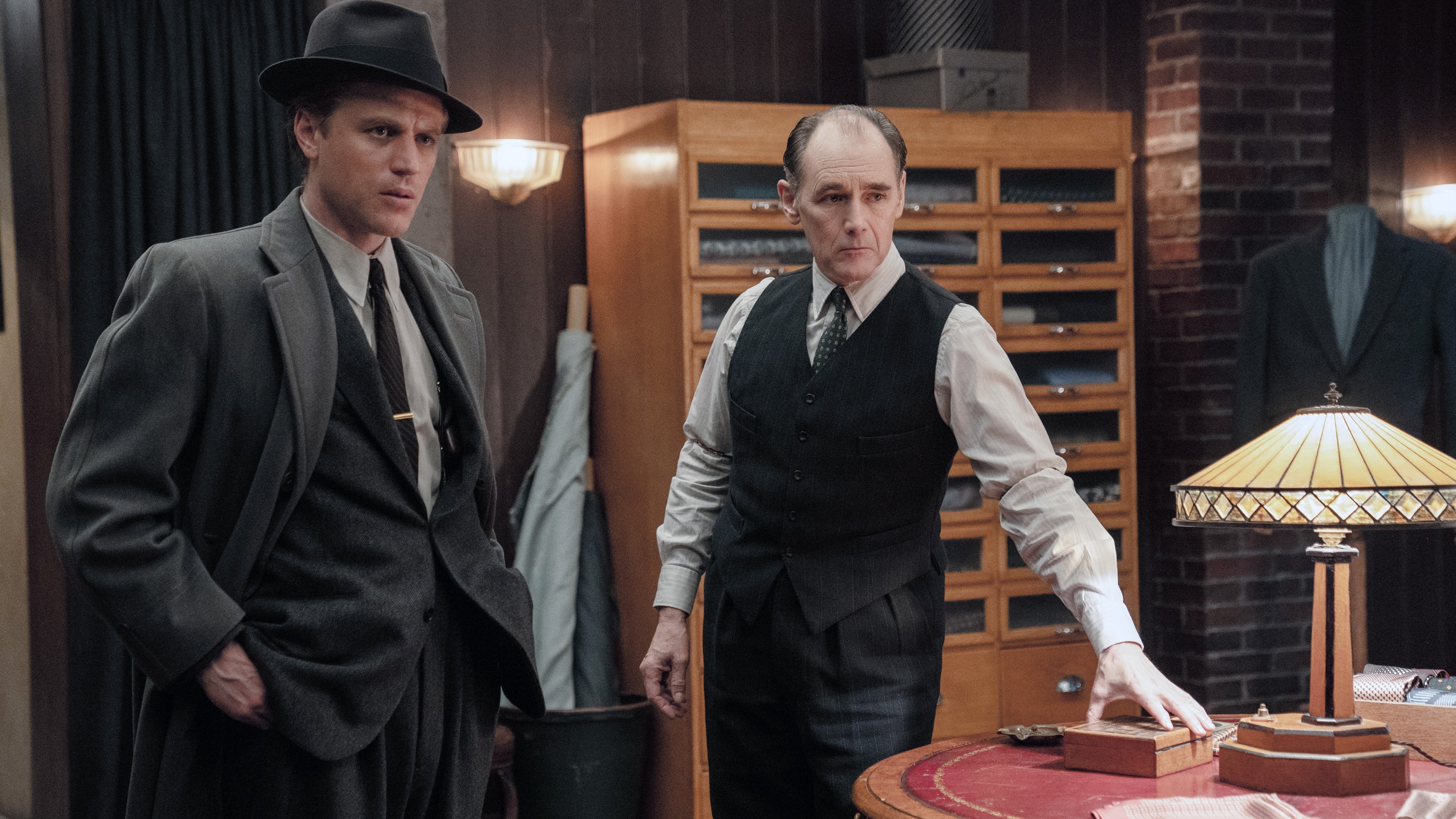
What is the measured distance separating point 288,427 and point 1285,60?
3960 mm

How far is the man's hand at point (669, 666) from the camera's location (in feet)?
7.38

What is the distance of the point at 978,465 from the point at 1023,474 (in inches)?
3.4

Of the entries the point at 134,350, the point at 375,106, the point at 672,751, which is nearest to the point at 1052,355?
the point at 672,751

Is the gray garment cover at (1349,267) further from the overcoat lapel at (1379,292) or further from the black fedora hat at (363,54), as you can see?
the black fedora hat at (363,54)

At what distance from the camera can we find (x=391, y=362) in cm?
186

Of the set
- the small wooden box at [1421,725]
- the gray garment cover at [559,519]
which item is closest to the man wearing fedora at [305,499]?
the small wooden box at [1421,725]

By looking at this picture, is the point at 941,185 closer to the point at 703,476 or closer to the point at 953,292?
the point at 953,292

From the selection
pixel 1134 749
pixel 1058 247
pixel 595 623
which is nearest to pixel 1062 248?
pixel 1058 247

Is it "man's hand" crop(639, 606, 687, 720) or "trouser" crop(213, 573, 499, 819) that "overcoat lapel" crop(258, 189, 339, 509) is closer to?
"trouser" crop(213, 573, 499, 819)

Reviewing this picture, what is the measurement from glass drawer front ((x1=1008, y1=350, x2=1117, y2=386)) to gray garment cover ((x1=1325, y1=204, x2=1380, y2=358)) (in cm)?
65

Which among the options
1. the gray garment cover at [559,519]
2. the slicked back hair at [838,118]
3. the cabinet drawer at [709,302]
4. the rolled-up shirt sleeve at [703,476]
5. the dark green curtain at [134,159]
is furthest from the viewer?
the gray garment cover at [559,519]

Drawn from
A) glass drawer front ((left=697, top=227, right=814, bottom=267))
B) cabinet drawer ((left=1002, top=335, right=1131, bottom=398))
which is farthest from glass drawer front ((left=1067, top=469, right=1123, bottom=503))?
glass drawer front ((left=697, top=227, right=814, bottom=267))

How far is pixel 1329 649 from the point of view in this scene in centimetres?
171

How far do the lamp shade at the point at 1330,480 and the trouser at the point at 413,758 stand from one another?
39.0 inches
